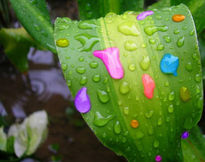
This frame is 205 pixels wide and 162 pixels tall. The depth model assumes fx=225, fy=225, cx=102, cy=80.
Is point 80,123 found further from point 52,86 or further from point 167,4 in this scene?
point 167,4

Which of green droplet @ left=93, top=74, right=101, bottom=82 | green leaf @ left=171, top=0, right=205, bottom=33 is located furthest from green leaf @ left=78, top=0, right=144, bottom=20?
green droplet @ left=93, top=74, right=101, bottom=82

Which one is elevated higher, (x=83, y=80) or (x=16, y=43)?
(x=83, y=80)

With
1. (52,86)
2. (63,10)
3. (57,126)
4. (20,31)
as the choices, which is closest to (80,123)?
(57,126)

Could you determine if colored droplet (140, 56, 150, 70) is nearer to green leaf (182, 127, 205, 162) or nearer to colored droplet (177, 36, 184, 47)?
colored droplet (177, 36, 184, 47)

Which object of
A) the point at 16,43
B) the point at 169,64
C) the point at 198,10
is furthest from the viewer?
the point at 16,43

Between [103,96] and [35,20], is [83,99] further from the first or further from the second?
[35,20]

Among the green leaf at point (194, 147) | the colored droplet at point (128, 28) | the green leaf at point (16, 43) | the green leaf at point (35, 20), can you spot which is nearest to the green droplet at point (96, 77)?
the colored droplet at point (128, 28)

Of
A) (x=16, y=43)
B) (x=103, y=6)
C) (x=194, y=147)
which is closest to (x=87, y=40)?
(x=103, y=6)

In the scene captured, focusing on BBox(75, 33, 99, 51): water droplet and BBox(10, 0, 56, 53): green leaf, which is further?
BBox(10, 0, 56, 53): green leaf
